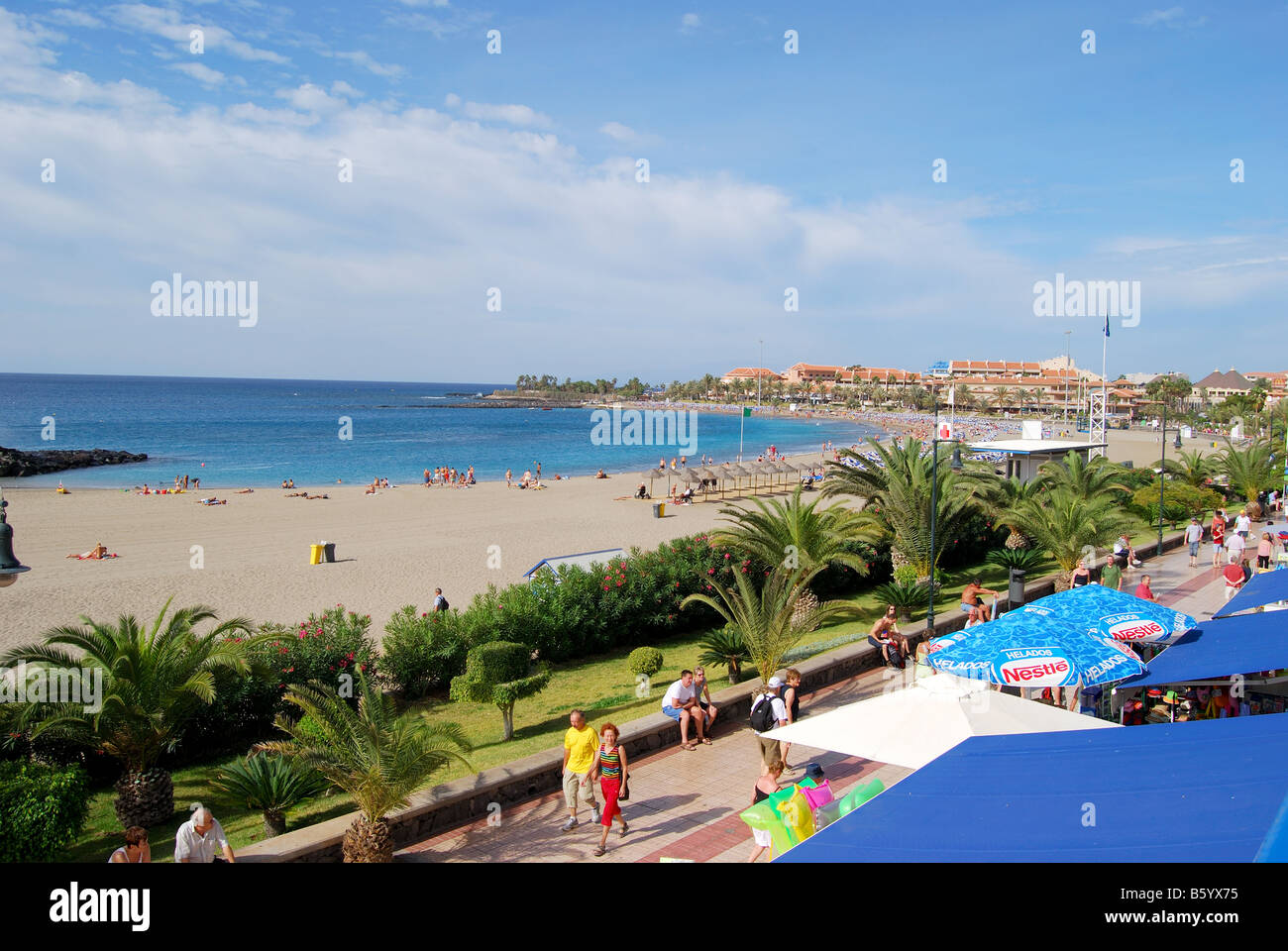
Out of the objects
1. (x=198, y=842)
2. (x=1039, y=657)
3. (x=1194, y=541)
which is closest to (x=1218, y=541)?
(x=1194, y=541)

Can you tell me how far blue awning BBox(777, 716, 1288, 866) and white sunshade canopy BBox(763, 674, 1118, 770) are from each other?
1259 mm

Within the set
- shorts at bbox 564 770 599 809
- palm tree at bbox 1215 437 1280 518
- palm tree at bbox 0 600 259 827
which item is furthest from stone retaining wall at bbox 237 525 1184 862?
palm tree at bbox 1215 437 1280 518

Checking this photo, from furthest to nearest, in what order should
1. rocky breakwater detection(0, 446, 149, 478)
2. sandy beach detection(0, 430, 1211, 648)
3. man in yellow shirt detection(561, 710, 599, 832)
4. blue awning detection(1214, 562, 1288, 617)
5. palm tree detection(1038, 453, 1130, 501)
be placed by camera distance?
rocky breakwater detection(0, 446, 149, 478), palm tree detection(1038, 453, 1130, 501), sandy beach detection(0, 430, 1211, 648), blue awning detection(1214, 562, 1288, 617), man in yellow shirt detection(561, 710, 599, 832)

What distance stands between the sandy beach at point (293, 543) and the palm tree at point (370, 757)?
8731 mm

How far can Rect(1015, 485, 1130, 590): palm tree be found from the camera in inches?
664

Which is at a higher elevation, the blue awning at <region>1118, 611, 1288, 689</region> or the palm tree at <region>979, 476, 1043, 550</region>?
the palm tree at <region>979, 476, 1043, 550</region>

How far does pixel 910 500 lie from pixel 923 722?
36.3 feet

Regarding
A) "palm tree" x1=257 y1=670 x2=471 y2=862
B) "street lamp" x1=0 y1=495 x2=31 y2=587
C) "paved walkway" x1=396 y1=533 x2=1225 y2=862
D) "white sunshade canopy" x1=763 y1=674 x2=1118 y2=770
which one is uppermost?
"street lamp" x1=0 y1=495 x2=31 y2=587

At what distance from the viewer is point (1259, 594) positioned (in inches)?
400

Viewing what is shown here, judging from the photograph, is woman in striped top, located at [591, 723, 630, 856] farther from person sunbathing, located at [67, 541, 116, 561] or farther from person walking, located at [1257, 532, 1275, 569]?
person sunbathing, located at [67, 541, 116, 561]

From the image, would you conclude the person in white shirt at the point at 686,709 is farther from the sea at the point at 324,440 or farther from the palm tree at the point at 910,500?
the sea at the point at 324,440
